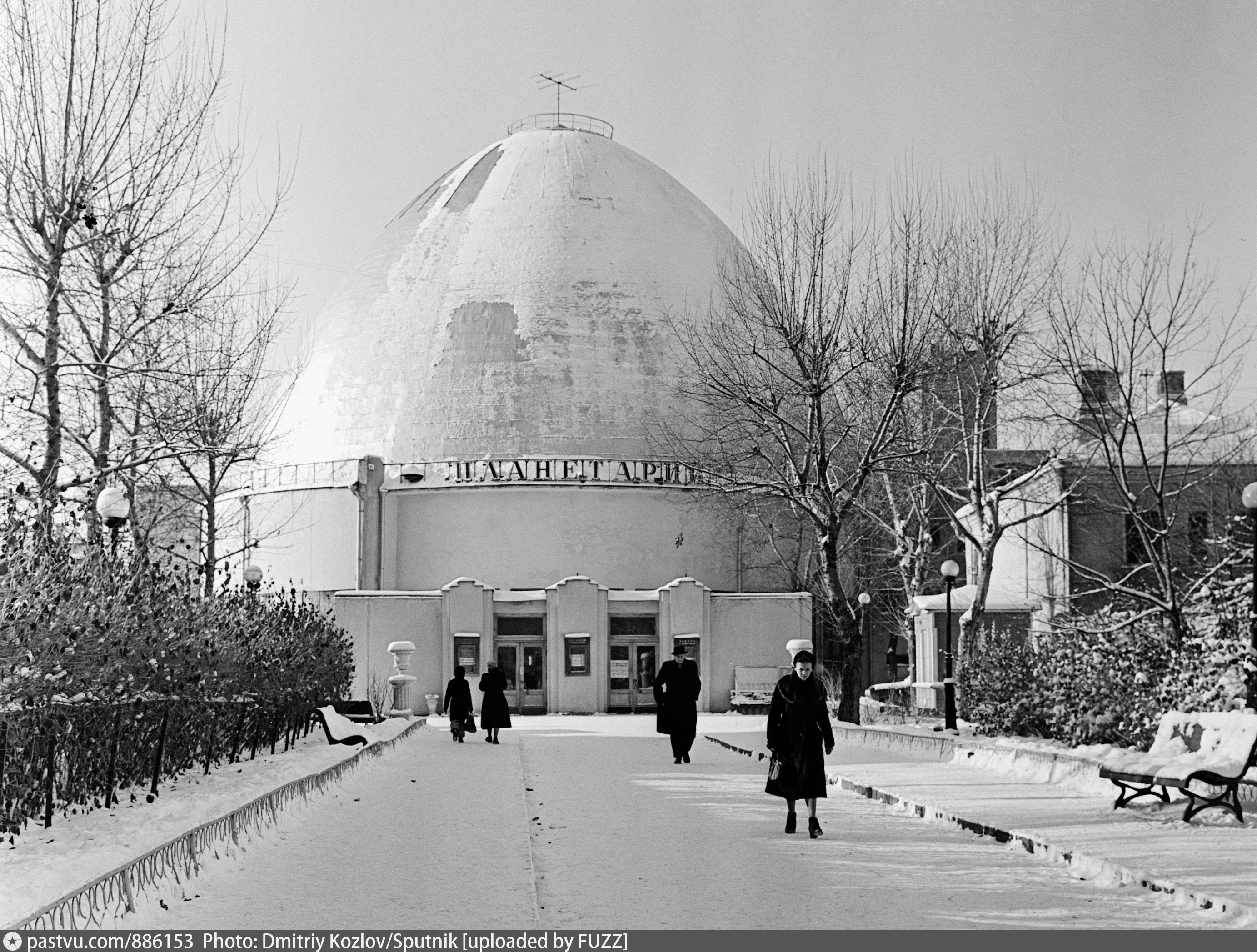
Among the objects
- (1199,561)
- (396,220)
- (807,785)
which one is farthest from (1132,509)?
(396,220)

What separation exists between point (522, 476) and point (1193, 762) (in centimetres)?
3423

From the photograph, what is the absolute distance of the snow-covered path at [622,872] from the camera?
7.60m

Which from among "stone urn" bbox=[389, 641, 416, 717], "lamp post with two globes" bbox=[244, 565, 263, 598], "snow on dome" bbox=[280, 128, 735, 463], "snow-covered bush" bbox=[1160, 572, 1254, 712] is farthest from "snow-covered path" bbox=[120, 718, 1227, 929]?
"snow on dome" bbox=[280, 128, 735, 463]

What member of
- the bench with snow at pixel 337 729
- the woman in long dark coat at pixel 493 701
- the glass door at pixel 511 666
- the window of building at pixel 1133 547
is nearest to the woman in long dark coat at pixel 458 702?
the woman in long dark coat at pixel 493 701

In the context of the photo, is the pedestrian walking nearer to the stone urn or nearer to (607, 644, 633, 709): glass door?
the stone urn

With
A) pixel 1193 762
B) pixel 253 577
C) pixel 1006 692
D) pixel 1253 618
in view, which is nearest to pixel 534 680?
pixel 253 577

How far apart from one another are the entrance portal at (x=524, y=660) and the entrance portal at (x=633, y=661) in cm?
210

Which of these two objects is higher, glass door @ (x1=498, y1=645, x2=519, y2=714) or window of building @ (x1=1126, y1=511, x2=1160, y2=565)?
window of building @ (x1=1126, y1=511, x2=1160, y2=565)

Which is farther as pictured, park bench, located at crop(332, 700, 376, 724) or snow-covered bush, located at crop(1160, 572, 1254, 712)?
park bench, located at crop(332, 700, 376, 724)

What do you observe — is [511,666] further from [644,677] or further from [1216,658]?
[1216,658]

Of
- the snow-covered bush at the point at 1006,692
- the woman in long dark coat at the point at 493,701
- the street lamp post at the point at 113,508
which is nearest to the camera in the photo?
→ the street lamp post at the point at 113,508

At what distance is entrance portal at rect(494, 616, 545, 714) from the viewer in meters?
42.2

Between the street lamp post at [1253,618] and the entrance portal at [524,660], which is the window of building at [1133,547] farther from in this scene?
the street lamp post at [1253,618]

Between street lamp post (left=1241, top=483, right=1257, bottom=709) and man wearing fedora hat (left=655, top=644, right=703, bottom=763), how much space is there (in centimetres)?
717
